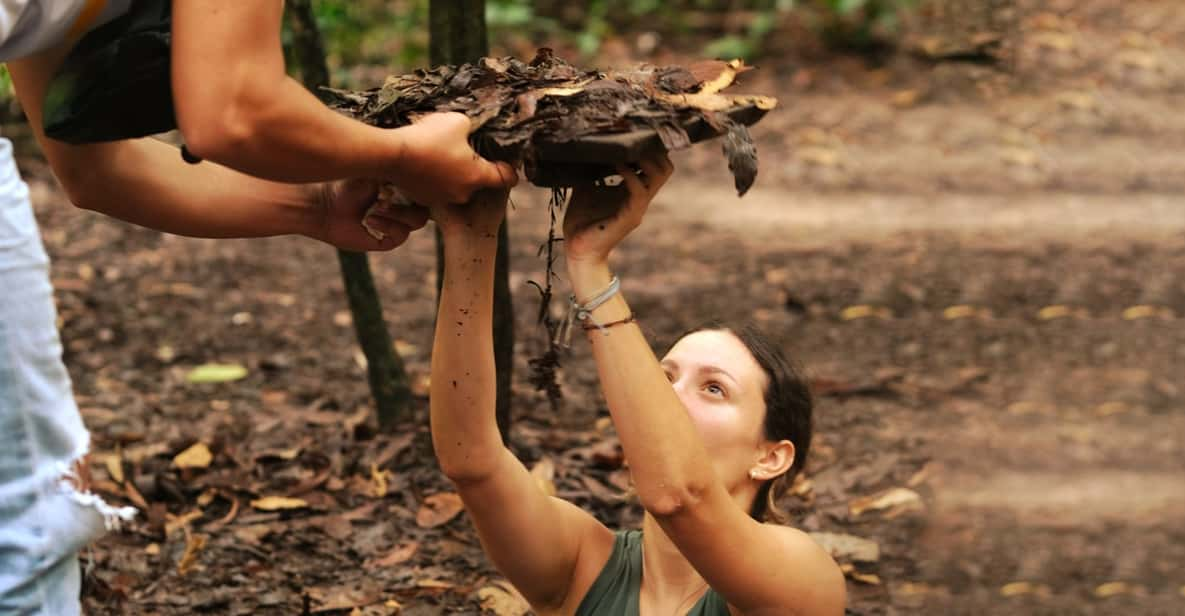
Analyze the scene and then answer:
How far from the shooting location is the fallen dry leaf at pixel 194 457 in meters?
4.34

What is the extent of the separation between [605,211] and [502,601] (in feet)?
5.62

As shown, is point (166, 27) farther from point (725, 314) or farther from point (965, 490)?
point (725, 314)

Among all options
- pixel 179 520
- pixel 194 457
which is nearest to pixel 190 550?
pixel 179 520

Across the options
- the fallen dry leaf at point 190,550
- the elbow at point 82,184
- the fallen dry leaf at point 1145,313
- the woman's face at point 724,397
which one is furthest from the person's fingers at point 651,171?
the fallen dry leaf at point 1145,313

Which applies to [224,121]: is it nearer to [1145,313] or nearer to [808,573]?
[808,573]

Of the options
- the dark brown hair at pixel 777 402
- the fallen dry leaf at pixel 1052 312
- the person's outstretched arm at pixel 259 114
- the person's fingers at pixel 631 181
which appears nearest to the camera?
the person's outstretched arm at pixel 259 114

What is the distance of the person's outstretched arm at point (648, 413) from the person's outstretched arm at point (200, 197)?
1.19 feet

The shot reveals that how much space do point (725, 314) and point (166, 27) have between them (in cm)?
407

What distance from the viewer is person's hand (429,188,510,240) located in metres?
2.30

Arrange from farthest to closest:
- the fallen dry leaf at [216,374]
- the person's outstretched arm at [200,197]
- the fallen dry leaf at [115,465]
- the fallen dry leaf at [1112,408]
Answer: the fallen dry leaf at [216,374] → the fallen dry leaf at [1112,408] → the fallen dry leaf at [115,465] → the person's outstretched arm at [200,197]

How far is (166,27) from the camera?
2049mm

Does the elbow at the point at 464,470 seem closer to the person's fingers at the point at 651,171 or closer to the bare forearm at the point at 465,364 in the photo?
the bare forearm at the point at 465,364

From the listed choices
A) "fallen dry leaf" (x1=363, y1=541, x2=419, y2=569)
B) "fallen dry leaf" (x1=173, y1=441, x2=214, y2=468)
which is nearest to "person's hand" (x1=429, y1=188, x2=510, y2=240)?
"fallen dry leaf" (x1=363, y1=541, x2=419, y2=569)

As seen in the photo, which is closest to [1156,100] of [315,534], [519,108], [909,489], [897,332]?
[897,332]
